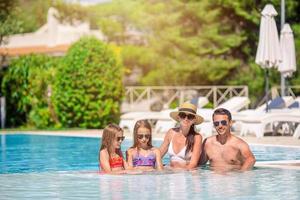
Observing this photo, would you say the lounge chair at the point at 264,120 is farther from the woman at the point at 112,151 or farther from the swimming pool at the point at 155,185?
the woman at the point at 112,151

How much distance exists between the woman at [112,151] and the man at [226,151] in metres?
1.14

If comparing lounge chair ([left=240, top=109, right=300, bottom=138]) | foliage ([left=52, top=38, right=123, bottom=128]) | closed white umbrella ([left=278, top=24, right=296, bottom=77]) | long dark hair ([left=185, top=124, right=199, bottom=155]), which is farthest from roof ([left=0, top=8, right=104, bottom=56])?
long dark hair ([left=185, top=124, right=199, bottom=155])

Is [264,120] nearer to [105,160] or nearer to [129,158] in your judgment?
[129,158]

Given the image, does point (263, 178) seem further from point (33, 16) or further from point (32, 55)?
point (33, 16)

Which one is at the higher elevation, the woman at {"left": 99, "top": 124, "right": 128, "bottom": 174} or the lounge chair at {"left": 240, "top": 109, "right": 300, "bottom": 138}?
the lounge chair at {"left": 240, "top": 109, "right": 300, "bottom": 138}

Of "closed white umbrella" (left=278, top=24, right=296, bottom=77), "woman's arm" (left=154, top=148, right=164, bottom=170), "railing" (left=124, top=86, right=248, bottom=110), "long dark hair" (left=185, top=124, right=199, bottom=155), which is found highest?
"closed white umbrella" (left=278, top=24, right=296, bottom=77)

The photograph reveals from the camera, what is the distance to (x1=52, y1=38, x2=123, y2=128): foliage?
26.1 m

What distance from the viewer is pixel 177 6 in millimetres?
33062

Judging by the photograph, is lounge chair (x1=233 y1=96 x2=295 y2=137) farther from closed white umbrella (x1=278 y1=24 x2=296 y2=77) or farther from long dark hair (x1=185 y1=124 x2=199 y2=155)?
long dark hair (x1=185 y1=124 x2=199 y2=155)

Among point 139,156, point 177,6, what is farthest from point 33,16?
point 139,156

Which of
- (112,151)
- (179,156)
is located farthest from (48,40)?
(112,151)

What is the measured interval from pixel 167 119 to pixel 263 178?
39.8ft

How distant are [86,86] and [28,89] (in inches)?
101

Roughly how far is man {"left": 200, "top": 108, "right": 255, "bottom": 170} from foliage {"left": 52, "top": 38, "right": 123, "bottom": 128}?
1461 centimetres
